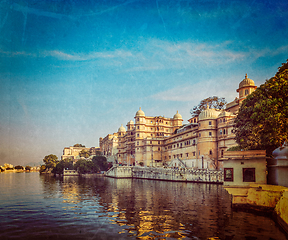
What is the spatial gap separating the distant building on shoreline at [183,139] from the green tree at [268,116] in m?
8.38

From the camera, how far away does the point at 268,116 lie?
67.3 ft

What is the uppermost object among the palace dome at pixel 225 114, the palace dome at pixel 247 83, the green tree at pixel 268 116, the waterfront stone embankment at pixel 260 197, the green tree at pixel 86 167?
the palace dome at pixel 247 83

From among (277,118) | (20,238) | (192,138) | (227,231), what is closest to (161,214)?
(227,231)

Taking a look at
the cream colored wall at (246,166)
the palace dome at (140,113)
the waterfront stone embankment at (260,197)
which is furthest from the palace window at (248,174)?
the palace dome at (140,113)

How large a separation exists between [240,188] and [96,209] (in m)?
12.1

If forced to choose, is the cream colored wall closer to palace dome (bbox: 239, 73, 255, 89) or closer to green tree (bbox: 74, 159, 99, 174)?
palace dome (bbox: 239, 73, 255, 89)

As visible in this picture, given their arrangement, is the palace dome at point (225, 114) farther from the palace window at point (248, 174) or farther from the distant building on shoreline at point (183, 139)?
the palace window at point (248, 174)

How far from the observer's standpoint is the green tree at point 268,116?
62.9ft

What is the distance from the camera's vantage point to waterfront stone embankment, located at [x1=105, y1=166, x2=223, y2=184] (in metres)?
46.7

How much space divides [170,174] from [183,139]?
14442 millimetres

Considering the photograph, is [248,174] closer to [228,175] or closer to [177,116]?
[228,175]

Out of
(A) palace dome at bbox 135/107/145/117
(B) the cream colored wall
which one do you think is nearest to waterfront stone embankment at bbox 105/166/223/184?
(A) palace dome at bbox 135/107/145/117

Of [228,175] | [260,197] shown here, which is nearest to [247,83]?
[228,175]

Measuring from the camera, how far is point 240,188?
Result: 20172 millimetres
